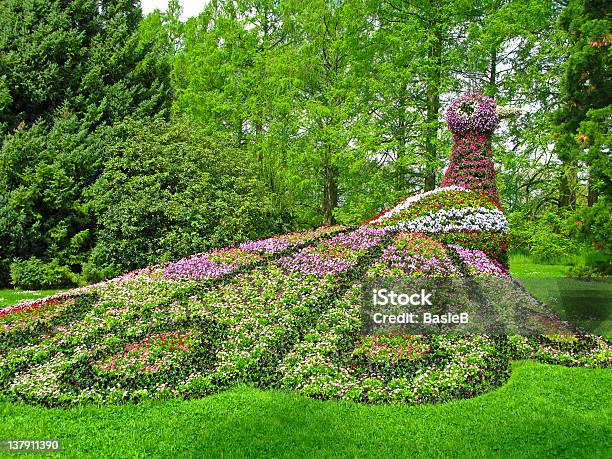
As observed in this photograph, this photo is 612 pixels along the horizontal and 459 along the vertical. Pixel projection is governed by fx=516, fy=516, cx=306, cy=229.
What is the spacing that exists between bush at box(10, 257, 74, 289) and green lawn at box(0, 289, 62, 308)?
0.36m

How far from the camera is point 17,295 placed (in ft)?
41.3

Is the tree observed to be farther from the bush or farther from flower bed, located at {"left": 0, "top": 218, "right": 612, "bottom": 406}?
the bush

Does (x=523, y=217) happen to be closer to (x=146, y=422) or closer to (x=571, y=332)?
(x=571, y=332)

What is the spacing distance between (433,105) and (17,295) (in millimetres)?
16852

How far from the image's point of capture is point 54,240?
566 inches

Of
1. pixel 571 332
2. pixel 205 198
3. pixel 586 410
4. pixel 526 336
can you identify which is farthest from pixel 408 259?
pixel 205 198

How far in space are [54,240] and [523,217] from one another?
17.2m

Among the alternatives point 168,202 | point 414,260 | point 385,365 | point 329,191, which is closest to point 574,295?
point 414,260

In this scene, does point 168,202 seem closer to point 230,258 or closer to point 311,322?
point 230,258

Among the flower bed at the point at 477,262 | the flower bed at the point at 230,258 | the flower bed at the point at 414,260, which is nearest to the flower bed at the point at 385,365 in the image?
the flower bed at the point at 414,260

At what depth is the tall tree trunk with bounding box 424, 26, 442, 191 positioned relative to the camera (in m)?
20.8

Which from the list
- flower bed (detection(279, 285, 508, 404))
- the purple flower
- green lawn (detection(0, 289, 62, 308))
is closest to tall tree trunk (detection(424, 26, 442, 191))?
the purple flower

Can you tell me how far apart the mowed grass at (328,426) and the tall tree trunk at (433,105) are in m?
15.7

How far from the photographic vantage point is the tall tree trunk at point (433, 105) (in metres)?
20.8
